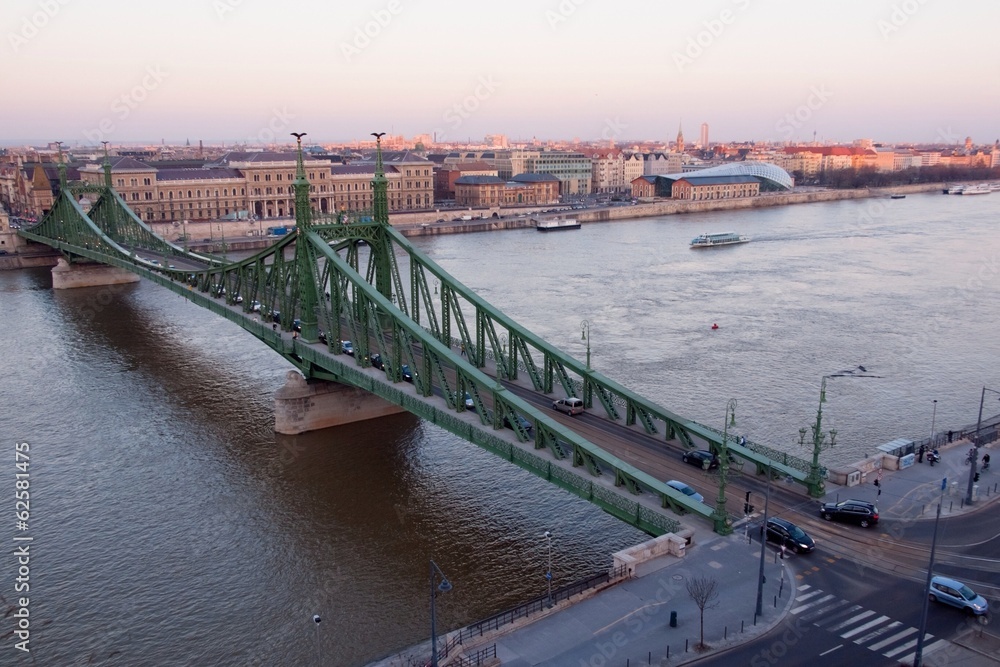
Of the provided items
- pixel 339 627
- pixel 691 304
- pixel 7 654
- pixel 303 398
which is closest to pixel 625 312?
pixel 691 304

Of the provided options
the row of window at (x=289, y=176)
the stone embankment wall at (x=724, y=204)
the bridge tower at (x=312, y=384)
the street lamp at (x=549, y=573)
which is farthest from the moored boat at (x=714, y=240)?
the street lamp at (x=549, y=573)

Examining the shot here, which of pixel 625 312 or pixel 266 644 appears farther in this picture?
pixel 625 312

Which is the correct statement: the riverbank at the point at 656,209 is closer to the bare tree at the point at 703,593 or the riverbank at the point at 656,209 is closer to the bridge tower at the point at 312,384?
the bridge tower at the point at 312,384

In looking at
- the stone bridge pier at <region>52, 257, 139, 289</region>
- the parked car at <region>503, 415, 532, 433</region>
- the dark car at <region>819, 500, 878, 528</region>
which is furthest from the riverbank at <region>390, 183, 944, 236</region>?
the dark car at <region>819, 500, 878, 528</region>

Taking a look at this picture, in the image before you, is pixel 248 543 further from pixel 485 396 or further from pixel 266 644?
pixel 485 396

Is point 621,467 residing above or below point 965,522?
above

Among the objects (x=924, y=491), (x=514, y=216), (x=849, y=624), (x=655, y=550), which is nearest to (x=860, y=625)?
(x=849, y=624)

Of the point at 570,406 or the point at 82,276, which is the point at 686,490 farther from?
the point at 82,276
